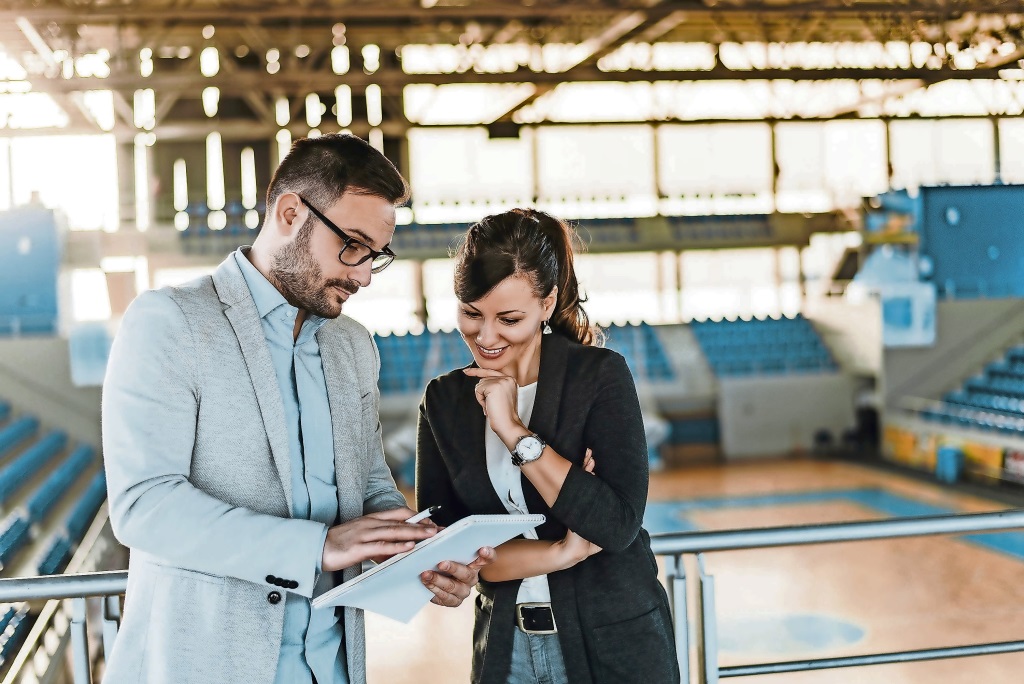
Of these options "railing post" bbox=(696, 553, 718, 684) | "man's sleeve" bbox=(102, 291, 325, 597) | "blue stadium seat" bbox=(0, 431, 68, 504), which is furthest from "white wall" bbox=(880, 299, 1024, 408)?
"man's sleeve" bbox=(102, 291, 325, 597)

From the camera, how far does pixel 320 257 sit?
1.46m

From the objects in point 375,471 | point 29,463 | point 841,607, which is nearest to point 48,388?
point 29,463

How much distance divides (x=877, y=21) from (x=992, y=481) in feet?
27.2

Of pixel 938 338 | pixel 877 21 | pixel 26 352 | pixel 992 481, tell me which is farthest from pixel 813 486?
pixel 26 352

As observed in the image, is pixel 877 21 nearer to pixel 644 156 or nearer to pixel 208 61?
pixel 644 156

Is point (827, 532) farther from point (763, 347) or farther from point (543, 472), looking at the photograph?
point (763, 347)

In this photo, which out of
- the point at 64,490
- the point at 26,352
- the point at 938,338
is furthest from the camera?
the point at 938,338

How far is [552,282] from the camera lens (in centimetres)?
159

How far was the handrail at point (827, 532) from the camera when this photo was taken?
183cm

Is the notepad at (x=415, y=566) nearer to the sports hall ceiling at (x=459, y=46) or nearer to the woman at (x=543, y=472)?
the woman at (x=543, y=472)

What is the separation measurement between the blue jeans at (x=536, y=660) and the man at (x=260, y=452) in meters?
0.15

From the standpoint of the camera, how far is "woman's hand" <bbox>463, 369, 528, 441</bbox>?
1.45 meters

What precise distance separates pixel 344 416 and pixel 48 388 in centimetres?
1203

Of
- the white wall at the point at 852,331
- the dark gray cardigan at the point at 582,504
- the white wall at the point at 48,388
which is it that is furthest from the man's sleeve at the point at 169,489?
the white wall at the point at 852,331
